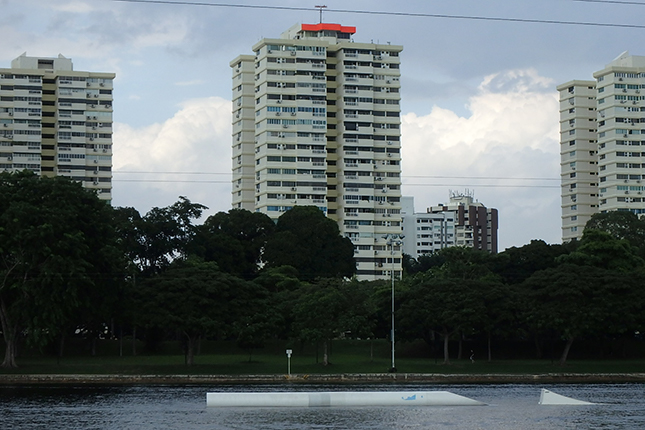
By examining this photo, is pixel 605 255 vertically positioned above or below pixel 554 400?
above

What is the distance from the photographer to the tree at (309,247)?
12700 centimetres

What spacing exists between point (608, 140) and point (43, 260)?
5104 inches

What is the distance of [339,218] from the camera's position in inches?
6486

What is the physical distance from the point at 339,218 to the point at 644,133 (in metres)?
63.7

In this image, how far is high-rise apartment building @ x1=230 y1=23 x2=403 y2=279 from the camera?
162875mm

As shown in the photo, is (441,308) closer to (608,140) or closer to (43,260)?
(43,260)

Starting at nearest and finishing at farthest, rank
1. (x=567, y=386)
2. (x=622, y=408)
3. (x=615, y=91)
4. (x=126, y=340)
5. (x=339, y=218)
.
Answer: (x=622, y=408), (x=567, y=386), (x=126, y=340), (x=339, y=218), (x=615, y=91)

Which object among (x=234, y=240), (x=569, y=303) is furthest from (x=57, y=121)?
(x=569, y=303)

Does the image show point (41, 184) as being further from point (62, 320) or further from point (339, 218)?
point (339, 218)

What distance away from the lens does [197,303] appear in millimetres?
85750

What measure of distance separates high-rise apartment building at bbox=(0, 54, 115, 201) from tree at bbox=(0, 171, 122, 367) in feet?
279

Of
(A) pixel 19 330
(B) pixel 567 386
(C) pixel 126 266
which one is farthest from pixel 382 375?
(A) pixel 19 330

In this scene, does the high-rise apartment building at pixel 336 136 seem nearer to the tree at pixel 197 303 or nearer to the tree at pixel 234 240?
the tree at pixel 234 240

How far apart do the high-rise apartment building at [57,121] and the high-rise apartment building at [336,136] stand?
99.7 ft
